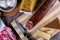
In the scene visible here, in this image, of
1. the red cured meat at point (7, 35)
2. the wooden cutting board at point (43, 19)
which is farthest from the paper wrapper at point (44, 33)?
the red cured meat at point (7, 35)

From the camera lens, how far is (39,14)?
3.46 ft

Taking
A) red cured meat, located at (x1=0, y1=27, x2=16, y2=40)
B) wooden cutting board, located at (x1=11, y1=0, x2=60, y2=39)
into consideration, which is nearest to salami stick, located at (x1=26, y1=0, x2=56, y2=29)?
wooden cutting board, located at (x1=11, y1=0, x2=60, y2=39)

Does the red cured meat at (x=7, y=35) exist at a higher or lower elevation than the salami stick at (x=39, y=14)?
lower

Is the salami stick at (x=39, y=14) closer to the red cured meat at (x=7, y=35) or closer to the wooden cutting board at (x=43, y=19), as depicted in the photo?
the wooden cutting board at (x=43, y=19)

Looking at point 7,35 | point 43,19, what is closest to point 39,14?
point 43,19

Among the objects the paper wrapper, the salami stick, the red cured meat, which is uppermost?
the salami stick

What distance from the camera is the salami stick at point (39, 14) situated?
3.32 feet

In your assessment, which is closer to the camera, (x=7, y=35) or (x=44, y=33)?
(x=44, y=33)

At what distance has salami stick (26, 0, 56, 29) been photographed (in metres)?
1.01

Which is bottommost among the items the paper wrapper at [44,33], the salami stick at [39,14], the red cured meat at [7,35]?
the red cured meat at [7,35]

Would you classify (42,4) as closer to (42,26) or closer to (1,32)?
(42,26)

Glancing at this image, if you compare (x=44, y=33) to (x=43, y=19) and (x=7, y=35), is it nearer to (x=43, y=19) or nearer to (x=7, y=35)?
(x=43, y=19)

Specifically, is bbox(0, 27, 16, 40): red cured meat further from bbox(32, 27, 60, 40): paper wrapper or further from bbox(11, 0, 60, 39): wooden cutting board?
bbox(32, 27, 60, 40): paper wrapper

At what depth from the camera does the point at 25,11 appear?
106cm
